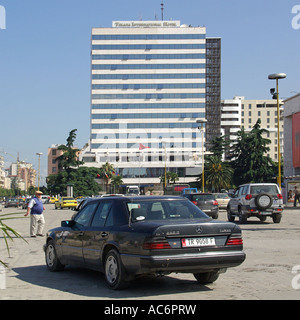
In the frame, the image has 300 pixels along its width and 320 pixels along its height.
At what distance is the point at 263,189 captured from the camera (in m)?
25.4

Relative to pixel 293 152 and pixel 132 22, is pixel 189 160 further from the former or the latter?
pixel 293 152

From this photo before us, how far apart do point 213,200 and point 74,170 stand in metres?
85.7

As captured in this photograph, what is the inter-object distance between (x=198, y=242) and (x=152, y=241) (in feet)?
2.38

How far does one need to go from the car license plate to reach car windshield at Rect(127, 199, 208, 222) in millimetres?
724

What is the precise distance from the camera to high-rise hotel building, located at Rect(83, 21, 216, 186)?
128 meters

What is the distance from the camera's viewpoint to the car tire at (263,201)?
24.3 meters

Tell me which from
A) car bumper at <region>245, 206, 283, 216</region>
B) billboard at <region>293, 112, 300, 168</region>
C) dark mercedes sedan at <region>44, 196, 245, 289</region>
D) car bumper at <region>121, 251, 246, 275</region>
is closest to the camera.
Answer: car bumper at <region>121, 251, 246, 275</region>

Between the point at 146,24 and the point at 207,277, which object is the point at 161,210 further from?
the point at 146,24

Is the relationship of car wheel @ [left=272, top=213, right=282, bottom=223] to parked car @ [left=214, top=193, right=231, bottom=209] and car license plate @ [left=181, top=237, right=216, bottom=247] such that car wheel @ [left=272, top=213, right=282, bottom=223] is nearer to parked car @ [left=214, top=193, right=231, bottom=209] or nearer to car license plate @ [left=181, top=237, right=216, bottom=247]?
car license plate @ [left=181, top=237, right=216, bottom=247]

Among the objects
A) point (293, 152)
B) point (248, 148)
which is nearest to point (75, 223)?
point (293, 152)

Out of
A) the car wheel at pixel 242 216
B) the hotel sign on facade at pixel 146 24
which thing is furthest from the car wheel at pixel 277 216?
the hotel sign on facade at pixel 146 24

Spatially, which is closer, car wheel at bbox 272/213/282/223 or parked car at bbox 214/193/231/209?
car wheel at bbox 272/213/282/223

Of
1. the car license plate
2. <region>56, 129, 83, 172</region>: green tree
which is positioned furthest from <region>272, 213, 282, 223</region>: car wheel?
<region>56, 129, 83, 172</region>: green tree

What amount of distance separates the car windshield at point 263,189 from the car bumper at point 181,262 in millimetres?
17618
